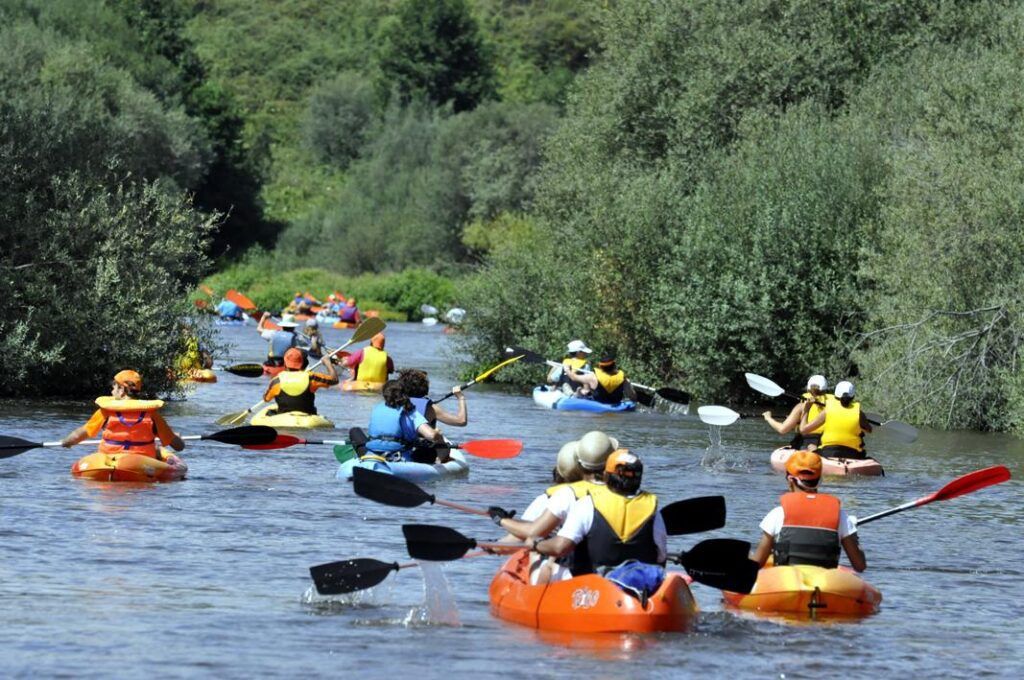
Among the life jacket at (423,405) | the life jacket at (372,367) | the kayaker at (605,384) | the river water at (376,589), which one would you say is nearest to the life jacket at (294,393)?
the river water at (376,589)

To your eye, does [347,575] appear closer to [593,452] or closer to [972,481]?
[593,452]

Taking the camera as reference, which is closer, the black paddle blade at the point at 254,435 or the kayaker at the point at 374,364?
the black paddle blade at the point at 254,435

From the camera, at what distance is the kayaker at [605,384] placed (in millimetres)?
28297

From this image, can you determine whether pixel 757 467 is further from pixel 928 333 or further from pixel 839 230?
pixel 839 230

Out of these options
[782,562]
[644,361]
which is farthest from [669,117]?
[782,562]

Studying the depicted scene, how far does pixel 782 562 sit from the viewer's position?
A: 37.7 ft

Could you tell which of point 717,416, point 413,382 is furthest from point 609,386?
point 413,382

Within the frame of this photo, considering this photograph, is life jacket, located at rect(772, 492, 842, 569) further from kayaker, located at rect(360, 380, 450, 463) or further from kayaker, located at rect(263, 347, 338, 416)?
kayaker, located at rect(263, 347, 338, 416)

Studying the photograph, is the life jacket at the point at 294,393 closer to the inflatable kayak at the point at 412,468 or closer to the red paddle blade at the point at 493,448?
the inflatable kayak at the point at 412,468

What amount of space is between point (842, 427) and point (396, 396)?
5.13 meters

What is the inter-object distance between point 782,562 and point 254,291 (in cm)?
5599

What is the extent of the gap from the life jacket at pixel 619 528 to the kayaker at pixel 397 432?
6915 millimetres

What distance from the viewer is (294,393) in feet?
70.3

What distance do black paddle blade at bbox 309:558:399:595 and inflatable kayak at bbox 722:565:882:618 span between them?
2309 mm
